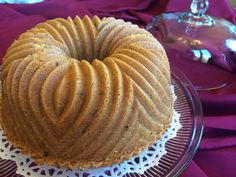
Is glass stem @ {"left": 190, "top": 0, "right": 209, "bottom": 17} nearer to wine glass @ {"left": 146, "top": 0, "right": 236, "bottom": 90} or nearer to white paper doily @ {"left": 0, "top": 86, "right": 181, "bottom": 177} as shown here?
wine glass @ {"left": 146, "top": 0, "right": 236, "bottom": 90}

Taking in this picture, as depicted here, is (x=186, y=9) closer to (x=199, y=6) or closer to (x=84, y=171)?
(x=199, y=6)

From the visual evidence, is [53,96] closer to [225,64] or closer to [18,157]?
[18,157]

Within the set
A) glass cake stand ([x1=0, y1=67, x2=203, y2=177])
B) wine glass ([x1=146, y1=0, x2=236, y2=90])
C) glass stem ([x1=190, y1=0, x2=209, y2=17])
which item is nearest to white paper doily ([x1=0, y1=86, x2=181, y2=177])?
glass cake stand ([x1=0, y1=67, x2=203, y2=177])

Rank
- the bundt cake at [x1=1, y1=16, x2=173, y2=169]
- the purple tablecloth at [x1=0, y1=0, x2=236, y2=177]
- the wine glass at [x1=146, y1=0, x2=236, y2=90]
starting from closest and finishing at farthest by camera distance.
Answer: the bundt cake at [x1=1, y1=16, x2=173, y2=169] → the purple tablecloth at [x1=0, y1=0, x2=236, y2=177] → the wine glass at [x1=146, y1=0, x2=236, y2=90]

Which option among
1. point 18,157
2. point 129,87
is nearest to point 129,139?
point 129,87

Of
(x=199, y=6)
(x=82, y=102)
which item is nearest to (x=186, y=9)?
(x=199, y=6)

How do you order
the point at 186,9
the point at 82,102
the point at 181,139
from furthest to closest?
the point at 186,9
the point at 181,139
the point at 82,102

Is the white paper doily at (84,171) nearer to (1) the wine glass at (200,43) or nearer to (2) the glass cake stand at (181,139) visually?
(2) the glass cake stand at (181,139)
